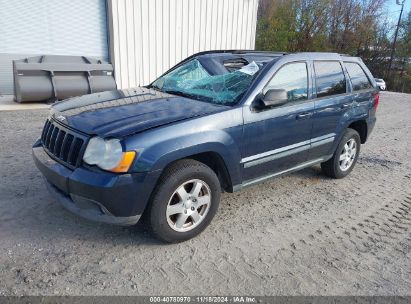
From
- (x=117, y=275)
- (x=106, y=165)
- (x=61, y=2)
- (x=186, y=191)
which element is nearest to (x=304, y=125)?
(x=186, y=191)

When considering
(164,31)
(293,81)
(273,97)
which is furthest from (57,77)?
(273,97)

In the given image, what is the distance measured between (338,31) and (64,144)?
3442cm

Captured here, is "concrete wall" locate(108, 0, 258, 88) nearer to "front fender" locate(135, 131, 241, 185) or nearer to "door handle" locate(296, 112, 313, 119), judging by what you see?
"door handle" locate(296, 112, 313, 119)

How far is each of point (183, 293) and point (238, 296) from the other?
410 millimetres

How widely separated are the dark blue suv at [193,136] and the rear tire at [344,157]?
0.16 meters

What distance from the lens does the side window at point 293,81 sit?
3.54 meters

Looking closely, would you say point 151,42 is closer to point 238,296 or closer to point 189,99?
point 189,99

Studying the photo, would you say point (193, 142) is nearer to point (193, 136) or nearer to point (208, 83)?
point (193, 136)

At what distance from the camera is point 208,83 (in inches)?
148

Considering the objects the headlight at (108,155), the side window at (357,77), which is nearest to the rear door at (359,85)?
the side window at (357,77)

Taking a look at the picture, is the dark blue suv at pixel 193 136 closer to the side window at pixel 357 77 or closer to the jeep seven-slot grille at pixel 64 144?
the jeep seven-slot grille at pixel 64 144

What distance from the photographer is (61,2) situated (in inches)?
404

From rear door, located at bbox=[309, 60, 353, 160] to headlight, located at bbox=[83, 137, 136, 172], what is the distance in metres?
2.41

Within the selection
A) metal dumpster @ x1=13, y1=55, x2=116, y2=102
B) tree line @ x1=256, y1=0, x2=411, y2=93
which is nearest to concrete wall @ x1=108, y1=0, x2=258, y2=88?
metal dumpster @ x1=13, y1=55, x2=116, y2=102
